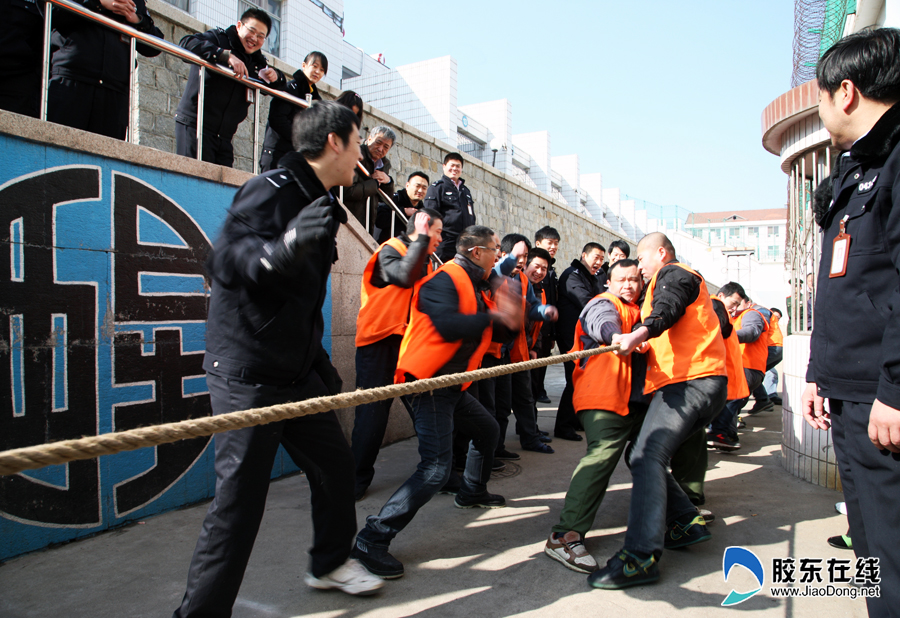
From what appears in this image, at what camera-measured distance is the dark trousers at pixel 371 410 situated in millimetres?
3893

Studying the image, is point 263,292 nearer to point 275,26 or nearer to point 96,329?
point 96,329

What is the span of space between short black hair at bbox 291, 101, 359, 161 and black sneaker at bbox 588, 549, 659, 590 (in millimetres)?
2296

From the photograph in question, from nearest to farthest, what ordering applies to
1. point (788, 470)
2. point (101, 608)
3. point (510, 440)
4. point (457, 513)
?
1. point (101, 608)
2. point (457, 513)
3. point (788, 470)
4. point (510, 440)

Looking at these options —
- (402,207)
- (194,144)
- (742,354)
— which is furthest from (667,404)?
(402,207)

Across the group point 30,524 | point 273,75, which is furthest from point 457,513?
point 273,75

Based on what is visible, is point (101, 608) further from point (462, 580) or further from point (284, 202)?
point (284, 202)

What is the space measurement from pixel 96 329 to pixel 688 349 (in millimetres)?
3237

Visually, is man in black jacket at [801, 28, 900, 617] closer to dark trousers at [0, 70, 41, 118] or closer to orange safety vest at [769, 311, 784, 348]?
dark trousers at [0, 70, 41, 118]

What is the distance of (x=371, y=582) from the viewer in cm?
257

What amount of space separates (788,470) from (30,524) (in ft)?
17.5

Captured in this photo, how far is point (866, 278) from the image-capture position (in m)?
1.76

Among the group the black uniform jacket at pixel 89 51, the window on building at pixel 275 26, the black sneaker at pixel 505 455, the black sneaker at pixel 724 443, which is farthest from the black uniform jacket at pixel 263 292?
the window on building at pixel 275 26

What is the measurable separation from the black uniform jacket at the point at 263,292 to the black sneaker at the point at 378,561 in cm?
107

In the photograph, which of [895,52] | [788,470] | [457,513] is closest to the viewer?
[895,52]
